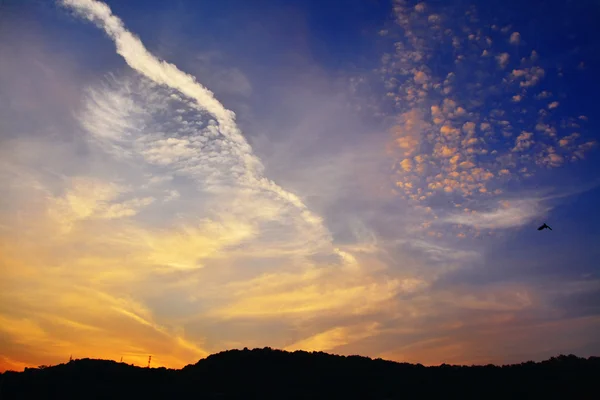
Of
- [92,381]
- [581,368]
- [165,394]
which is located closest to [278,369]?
[165,394]

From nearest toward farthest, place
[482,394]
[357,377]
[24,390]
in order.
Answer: [24,390] → [482,394] → [357,377]

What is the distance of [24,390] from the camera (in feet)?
99.9

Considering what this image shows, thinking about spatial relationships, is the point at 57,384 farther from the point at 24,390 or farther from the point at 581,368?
the point at 581,368

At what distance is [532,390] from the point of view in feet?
108

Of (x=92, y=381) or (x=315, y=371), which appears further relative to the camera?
(x=315, y=371)

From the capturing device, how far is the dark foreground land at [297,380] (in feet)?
103

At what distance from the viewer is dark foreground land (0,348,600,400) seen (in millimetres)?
31484

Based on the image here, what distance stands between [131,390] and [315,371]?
15068mm

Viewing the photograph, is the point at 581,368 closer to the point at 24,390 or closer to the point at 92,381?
the point at 92,381

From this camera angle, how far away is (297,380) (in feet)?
111

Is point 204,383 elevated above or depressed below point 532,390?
above

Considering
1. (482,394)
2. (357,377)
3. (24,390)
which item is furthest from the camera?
(357,377)

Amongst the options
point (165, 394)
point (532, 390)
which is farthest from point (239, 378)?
point (532, 390)

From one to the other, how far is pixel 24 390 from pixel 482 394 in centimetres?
3576
